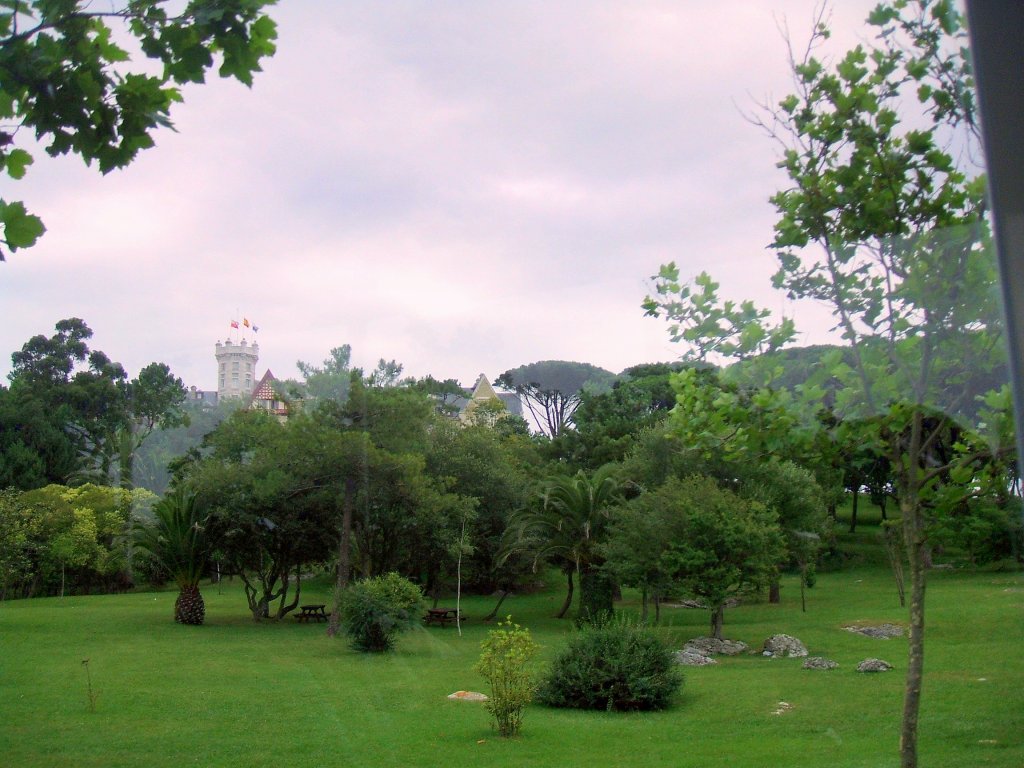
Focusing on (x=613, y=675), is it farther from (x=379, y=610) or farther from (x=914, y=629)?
(x=379, y=610)

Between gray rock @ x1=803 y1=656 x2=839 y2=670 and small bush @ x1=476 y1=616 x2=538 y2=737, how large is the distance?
1.93 metres

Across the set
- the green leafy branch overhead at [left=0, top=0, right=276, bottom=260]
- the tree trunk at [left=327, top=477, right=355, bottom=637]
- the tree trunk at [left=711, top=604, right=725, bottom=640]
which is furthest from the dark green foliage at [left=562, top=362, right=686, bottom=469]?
the green leafy branch overhead at [left=0, top=0, right=276, bottom=260]

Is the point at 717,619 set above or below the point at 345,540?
below

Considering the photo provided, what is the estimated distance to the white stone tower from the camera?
4656 mm

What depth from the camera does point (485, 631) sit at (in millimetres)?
8727

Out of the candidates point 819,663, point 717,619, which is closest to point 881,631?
point 819,663

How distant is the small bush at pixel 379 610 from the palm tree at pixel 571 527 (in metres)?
2.57

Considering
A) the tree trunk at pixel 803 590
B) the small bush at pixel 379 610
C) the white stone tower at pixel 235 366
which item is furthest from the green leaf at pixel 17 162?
the tree trunk at pixel 803 590

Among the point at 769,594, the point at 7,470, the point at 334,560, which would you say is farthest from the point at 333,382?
the point at 769,594

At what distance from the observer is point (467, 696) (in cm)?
480

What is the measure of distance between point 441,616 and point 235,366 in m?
5.44

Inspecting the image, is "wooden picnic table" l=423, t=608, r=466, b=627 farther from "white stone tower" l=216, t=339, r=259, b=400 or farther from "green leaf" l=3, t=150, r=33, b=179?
"green leaf" l=3, t=150, r=33, b=179

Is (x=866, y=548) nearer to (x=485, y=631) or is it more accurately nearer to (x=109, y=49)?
(x=485, y=631)

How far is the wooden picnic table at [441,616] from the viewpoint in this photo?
29.6ft
